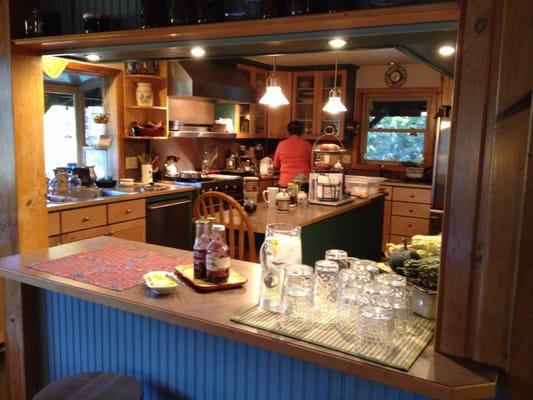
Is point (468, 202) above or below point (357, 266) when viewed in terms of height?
above

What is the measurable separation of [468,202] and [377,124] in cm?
544

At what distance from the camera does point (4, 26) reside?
2445 mm

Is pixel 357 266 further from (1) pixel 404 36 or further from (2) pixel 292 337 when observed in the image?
(1) pixel 404 36

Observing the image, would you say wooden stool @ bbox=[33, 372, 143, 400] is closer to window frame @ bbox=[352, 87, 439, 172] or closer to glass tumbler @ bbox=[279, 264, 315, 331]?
glass tumbler @ bbox=[279, 264, 315, 331]

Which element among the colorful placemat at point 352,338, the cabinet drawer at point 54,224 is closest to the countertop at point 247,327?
the colorful placemat at point 352,338

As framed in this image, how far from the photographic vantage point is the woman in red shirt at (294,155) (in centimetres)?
488

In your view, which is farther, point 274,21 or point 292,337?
point 274,21

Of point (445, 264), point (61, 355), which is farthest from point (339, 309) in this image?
point (61, 355)

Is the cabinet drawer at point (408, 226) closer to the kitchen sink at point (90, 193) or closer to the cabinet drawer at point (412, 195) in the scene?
the cabinet drawer at point (412, 195)

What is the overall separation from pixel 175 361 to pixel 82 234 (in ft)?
6.76

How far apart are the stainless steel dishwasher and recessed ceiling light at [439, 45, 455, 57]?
2751 millimetres

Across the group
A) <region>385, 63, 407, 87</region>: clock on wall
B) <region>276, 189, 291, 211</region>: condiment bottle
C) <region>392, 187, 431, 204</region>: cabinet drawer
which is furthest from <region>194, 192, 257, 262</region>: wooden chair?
<region>385, 63, 407, 87</region>: clock on wall

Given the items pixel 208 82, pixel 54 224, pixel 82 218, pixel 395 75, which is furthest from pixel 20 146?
pixel 395 75

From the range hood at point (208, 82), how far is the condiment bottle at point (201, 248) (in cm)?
315
